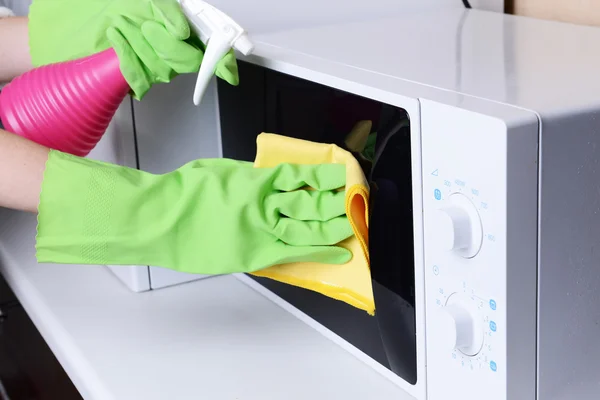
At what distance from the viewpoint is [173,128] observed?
0.85 metres

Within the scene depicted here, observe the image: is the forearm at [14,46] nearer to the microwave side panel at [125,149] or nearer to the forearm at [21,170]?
the microwave side panel at [125,149]

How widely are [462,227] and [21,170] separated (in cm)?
38

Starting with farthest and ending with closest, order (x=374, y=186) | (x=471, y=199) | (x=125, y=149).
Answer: (x=125, y=149) < (x=374, y=186) < (x=471, y=199)

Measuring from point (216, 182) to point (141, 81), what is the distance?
0.44 feet

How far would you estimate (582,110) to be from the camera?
0.50m

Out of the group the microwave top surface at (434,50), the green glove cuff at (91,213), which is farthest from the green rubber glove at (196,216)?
the microwave top surface at (434,50)

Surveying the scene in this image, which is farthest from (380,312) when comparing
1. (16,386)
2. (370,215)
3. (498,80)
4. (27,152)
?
(16,386)

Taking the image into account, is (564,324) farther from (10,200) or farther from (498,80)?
(10,200)

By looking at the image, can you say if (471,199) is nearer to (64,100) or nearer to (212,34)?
(212,34)

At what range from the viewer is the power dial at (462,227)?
0.50m

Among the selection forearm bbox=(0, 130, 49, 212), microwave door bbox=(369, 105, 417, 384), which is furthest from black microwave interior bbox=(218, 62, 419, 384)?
forearm bbox=(0, 130, 49, 212)

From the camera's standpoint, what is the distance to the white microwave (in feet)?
1.59

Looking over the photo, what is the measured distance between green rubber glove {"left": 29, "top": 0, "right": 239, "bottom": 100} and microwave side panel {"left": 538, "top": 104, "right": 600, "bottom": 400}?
285 millimetres

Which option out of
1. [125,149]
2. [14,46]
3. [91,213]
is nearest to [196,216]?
[91,213]
